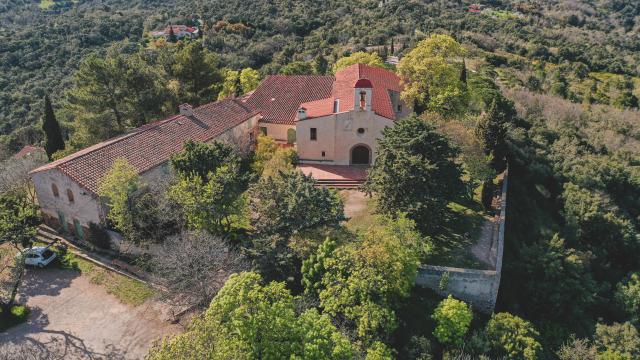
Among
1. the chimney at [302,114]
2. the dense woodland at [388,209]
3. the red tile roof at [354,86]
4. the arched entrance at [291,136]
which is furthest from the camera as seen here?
the arched entrance at [291,136]

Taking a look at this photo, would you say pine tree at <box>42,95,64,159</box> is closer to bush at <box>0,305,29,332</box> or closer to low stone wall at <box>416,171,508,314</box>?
bush at <box>0,305,29,332</box>

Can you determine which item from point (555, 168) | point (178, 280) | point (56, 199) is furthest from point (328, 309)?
point (555, 168)

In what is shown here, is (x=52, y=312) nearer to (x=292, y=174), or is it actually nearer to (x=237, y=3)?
(x=292, y=174)

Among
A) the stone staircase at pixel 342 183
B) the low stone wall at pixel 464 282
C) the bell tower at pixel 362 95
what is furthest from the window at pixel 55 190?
the low stone wall at pixel 464 282

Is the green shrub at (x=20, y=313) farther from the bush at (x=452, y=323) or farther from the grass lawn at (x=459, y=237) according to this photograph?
the grass lawn at (x=459, y=237)

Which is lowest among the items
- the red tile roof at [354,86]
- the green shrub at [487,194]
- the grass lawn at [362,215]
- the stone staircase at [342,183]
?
Result: the grass lawn at [362,215]

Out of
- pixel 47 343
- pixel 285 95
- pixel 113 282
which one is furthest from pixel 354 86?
pixel 47 343
